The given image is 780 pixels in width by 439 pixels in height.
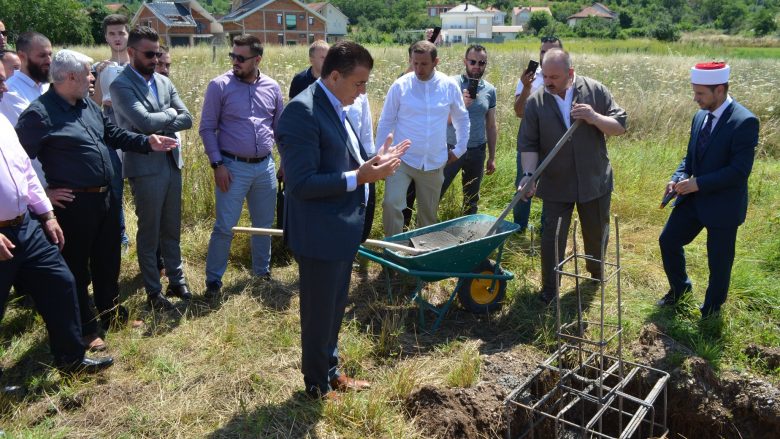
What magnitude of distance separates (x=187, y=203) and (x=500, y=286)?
11.4 ft

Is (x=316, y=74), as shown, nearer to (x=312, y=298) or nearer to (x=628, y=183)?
(x=312, y=298)

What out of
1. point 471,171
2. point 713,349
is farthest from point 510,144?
point 713,349

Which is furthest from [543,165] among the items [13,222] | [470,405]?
[13,222]

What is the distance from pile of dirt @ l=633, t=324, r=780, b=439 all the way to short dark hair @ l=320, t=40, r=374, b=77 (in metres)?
2.82

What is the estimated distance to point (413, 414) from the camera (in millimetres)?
3770

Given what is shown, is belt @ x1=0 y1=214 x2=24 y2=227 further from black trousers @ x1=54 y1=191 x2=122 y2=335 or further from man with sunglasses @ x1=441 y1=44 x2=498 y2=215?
man with sunglasses @ x1=441 y1=44 x2=498 y2=215

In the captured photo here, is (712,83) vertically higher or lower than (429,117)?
higher

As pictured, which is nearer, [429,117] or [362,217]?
[362,217]

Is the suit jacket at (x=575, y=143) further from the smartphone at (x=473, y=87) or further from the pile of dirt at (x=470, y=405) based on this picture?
the pile of dirt at (x=470, y=405)

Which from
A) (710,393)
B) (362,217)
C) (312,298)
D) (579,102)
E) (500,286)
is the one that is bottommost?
(710,393)

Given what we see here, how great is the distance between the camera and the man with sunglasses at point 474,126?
19.5 ft

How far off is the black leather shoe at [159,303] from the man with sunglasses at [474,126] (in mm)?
2756

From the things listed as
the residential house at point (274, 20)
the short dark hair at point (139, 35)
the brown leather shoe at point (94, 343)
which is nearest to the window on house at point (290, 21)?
Result: the residential house at point (274, 20)

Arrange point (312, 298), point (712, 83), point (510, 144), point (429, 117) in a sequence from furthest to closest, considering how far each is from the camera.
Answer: point (510, 144), point (429, 117), point (712, 83), point (312, 298)
